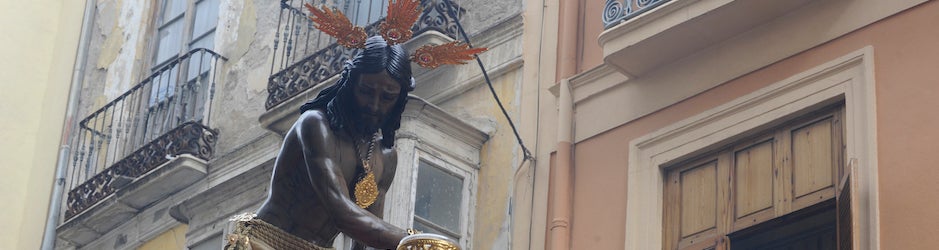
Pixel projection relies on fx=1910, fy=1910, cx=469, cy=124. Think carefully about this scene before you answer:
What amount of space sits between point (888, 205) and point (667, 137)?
214cm

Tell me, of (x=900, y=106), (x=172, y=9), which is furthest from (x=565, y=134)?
(x=172, y=9)

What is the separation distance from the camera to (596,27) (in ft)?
43.2

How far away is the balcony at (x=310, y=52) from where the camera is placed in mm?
14250

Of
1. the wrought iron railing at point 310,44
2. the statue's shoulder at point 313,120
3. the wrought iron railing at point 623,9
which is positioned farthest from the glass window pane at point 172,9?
the statue's shoulder at point 313,120

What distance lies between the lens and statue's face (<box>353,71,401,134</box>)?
671cm

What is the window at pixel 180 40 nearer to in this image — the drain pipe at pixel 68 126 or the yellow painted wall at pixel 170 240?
the drain pipe at pixel 68 126

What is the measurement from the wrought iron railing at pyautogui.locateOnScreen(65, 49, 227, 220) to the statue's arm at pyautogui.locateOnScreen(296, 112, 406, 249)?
33.9ft

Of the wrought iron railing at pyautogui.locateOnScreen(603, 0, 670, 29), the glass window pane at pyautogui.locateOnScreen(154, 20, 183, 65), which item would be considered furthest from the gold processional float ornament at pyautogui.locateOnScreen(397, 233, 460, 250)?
the glass window pane at pyautogui.locateOnScreen(154, 20, 183, 65)

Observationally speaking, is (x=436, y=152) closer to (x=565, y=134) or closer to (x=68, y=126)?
(x=565, y=134)

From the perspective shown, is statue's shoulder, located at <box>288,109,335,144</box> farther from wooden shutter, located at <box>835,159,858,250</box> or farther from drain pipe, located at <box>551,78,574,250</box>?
drain pipe, located at <box>551,78,574,250</box>

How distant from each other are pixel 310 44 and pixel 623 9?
4.80 meters

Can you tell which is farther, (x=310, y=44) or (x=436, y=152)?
(x=310, y=44)

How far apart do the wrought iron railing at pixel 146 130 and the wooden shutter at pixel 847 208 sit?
314 inches

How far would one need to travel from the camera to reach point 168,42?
63.7 feet
